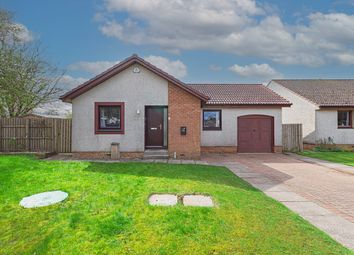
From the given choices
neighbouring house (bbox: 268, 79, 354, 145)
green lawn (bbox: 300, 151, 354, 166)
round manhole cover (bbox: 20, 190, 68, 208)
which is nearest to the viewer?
→ round manhole cover (bbox: 20, 190, 68, 208)

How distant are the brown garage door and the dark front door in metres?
6.05

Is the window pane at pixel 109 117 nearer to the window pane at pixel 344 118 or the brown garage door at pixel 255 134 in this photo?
the brown garage door at pixel 255 134

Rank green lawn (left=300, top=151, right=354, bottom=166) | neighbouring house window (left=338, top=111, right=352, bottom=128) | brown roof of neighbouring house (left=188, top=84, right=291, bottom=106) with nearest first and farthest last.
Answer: green lawn (left=300, top=151, right=354, bottom=166), brown roof of neighbouring house (left=188, top=84, right=291, bottom=106), neighbouring house window (left=338, top=111, right=352, bottom=128)

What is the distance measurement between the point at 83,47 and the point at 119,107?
6.10 m

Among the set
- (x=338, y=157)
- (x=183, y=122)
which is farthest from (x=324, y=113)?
(x=183, y=122)

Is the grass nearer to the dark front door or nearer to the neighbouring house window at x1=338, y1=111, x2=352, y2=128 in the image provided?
the dark front door

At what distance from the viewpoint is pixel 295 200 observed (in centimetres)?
746

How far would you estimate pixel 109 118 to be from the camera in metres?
15.2

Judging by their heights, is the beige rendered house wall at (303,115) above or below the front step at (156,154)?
above

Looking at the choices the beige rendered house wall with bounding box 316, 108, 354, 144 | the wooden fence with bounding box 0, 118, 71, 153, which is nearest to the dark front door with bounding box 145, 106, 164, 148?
the wooden fence with bounding box 0, 118, 71, 153

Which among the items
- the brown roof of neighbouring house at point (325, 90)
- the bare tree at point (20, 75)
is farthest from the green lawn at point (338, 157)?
the bare tree at point (20, 75)

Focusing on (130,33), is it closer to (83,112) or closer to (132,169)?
(83,112)

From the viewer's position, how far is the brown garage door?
19359 mm

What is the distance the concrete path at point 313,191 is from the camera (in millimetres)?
5733
